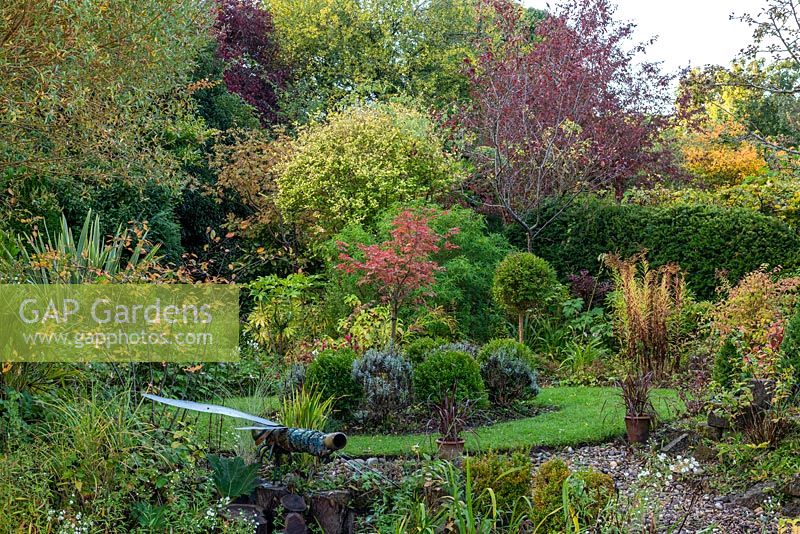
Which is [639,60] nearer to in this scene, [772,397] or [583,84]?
[583,84]

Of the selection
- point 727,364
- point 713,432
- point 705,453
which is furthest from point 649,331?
point 705,453

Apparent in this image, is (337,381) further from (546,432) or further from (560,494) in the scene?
(560,494)

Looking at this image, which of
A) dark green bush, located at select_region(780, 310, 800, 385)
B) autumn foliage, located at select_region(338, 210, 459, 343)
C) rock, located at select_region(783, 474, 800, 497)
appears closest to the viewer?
rock, located at select_region(783, 474, 800, 497)

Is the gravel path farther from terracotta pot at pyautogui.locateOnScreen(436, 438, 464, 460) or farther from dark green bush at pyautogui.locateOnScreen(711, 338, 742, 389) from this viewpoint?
dark green bush at pyautogui.locateOnScreen(711, 338, 742, 389)

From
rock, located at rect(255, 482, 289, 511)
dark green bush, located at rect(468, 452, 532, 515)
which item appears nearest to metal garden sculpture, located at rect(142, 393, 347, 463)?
rock, located at rect(255, 482, 289, 511)

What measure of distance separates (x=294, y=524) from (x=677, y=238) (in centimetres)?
860

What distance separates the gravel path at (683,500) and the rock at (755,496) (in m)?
0.05

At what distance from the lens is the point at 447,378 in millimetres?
7227

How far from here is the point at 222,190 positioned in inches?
527

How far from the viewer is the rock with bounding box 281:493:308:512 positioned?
15.5 feet

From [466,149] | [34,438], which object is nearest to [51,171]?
[34,438]

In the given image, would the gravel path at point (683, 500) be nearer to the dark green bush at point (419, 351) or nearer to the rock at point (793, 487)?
the rock at point (793, 487)

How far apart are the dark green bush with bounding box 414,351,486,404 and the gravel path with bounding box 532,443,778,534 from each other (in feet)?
3.46

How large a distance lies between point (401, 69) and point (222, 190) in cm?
840
